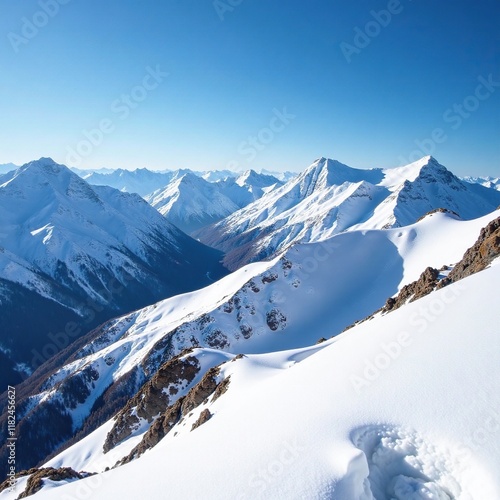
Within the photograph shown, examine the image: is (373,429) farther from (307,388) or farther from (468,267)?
(468,267)

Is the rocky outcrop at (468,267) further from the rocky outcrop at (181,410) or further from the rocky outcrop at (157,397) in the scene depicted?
the rocky outcrop at (157,397)

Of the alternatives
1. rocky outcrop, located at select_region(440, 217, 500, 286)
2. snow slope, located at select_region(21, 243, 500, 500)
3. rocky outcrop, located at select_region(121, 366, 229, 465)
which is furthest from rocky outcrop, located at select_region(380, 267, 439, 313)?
rocky outcrop, located at select_region(121, 366, 229, 465)

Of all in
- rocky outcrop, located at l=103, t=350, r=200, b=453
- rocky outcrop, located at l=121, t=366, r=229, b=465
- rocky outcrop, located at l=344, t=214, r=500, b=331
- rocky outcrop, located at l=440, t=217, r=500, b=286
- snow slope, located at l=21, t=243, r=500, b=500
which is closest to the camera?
snow slope, located at l=21, t=243, r=500, b=500

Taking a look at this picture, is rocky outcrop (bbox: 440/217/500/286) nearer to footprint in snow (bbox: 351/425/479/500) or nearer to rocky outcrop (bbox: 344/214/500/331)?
rocky outcrop (bbox: 344/214/500/331)

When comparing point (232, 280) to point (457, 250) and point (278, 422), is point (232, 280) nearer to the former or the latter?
point (457, 250)

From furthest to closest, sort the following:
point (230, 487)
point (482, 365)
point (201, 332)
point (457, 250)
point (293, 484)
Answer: point (201, 332) → point (457, 250) → point (482, 365) → point (230, 487) → point (293, 484)

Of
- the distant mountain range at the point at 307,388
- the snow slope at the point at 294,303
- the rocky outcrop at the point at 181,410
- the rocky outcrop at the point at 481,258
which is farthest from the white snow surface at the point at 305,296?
the rocky outcrop at the point at 481,258

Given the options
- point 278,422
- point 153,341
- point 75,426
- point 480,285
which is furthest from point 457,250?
point 75,426
